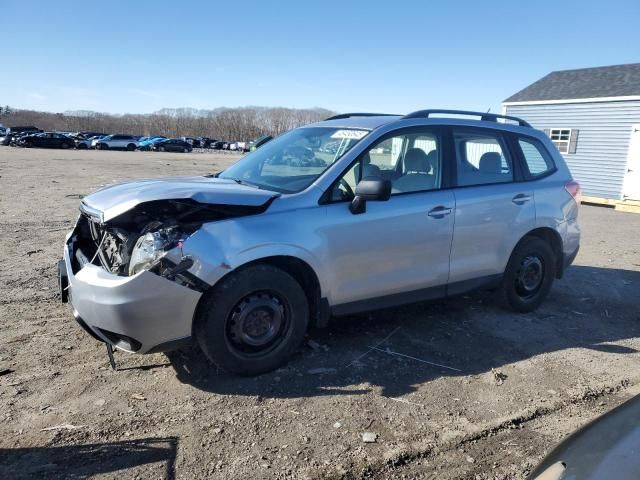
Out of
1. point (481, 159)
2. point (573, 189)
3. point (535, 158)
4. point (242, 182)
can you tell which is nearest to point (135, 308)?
point (242, 182)

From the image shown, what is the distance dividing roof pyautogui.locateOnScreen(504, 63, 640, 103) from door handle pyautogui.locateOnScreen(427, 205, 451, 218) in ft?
Answer: 52.4

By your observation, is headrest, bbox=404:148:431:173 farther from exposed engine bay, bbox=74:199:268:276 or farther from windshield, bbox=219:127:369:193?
exposed engine bay, bbox=74:199:268:276

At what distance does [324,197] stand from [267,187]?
0.54 m

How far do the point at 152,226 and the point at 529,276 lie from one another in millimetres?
3871

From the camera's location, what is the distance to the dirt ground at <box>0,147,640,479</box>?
292 centimetres

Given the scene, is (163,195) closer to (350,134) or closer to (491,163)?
(350,134)

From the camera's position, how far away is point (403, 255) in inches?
171

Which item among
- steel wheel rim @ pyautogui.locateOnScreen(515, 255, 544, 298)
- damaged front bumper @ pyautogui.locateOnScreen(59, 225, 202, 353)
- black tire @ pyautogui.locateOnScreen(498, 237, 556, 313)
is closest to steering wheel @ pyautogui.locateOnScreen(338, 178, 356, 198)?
damaged front bumper @ pyautogui.locateOnScreen(59, 225, 202, 353)

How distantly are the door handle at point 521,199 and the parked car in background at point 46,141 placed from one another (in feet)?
176

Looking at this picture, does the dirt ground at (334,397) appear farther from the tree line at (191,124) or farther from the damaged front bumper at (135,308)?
the tree line at (191,124)

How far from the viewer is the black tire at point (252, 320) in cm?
352

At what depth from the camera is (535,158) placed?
5.49 meters

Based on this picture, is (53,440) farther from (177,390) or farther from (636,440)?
(636,440)

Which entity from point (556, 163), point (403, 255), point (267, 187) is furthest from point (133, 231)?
point (556, 163)
